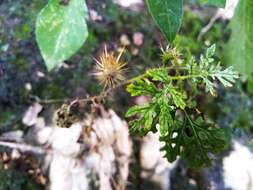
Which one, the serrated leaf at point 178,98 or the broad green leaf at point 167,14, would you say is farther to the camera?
the serrated leaf at point 178,98

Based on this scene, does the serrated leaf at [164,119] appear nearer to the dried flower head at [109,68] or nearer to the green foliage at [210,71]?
the green foliage at [210,71]

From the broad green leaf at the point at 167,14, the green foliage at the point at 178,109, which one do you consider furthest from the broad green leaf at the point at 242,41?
the broad green leaf at the point at 167,14

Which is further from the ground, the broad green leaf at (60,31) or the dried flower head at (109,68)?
the dried flower head at (109,68)

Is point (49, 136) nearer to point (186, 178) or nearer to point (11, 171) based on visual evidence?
point (11, 171)

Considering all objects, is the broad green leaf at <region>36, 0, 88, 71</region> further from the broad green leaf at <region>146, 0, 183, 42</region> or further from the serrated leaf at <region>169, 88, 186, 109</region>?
the serrated leaf at <region>169, 88, 186, 109</region>

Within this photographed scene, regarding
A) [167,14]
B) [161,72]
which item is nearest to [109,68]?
[161,72]

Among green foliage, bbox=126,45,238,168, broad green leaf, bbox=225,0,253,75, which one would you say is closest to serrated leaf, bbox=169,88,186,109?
green foliage, bbox=126,45,238,168

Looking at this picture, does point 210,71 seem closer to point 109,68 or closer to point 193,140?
point 193,140
